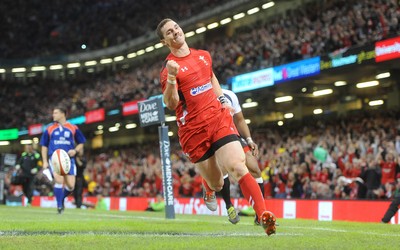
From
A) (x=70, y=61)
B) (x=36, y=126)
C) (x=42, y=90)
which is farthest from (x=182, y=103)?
(x=42, y=90)

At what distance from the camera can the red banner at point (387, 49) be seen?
2177 cm

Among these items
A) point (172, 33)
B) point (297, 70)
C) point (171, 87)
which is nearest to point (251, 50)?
point (297, 70)

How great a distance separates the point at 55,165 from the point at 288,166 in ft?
37.7

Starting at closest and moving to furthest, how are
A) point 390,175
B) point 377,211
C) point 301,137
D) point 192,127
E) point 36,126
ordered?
point 192,127, point 377,211, point 390,175, point 301,137, point 36,126

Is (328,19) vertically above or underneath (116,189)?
above

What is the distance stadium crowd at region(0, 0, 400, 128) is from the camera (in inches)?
1008

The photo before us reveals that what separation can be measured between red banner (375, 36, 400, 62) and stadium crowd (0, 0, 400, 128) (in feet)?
0.84

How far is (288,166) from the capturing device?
79.5 feet

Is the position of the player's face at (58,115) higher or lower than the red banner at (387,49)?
lower

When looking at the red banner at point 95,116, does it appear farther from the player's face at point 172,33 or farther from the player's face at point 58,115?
the player's face at point 172,33

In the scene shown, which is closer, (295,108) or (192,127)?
(192,127)

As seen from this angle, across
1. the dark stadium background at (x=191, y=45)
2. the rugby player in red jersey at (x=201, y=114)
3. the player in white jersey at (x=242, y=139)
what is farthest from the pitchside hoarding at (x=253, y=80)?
the rugby player in red jersey at (x=201, y=114)

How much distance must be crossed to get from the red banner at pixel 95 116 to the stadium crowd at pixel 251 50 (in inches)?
57.9

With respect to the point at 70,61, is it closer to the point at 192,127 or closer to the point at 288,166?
the point at 288,166
